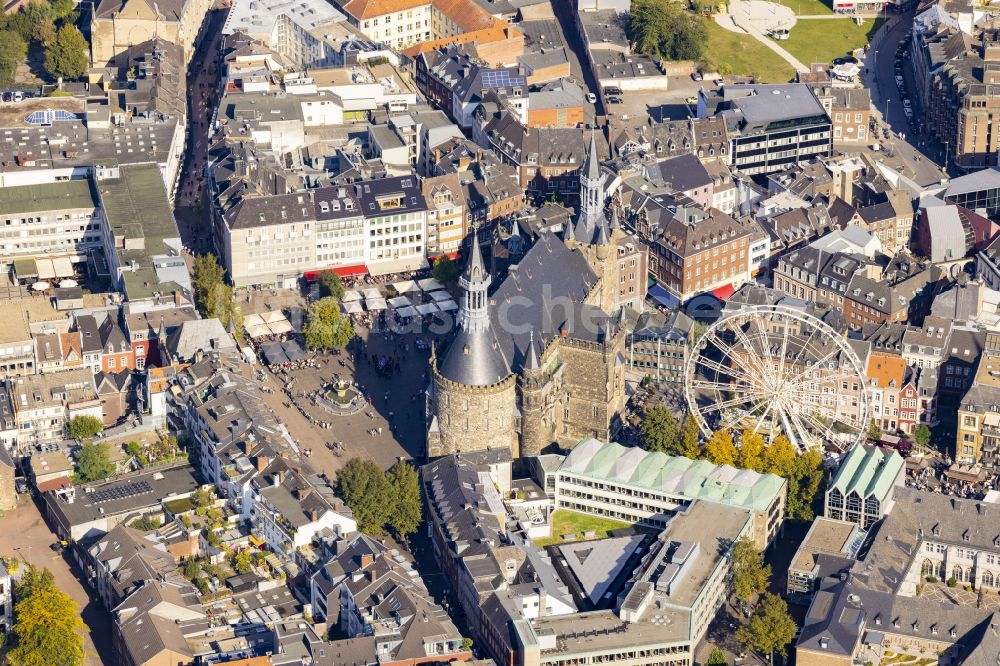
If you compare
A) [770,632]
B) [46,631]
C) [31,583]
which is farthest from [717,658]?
[31,583]

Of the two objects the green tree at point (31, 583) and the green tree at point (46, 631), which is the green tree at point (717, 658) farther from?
the green tree at point (31, 583)

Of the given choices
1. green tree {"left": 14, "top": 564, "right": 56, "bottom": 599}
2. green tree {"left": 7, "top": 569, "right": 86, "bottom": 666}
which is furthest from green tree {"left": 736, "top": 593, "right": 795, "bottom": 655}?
green tree {"left": 14, "top": 564, "right": 56, "bottom": 599}

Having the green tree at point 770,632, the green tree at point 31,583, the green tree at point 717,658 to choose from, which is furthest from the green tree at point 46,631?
the green tree at point 770,632

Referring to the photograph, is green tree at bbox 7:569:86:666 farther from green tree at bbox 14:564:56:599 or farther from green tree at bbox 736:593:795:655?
green tree at bbox 736:593:795:655

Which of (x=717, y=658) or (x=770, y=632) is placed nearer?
(x=770, y=632)

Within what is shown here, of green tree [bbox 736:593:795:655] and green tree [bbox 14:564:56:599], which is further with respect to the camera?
green tree [bbox 14:564:56:599]

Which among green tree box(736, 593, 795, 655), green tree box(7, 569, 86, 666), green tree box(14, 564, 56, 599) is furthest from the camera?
green tree box(14, 564, 56, 599)

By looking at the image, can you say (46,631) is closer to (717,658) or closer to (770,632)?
(717,658)
